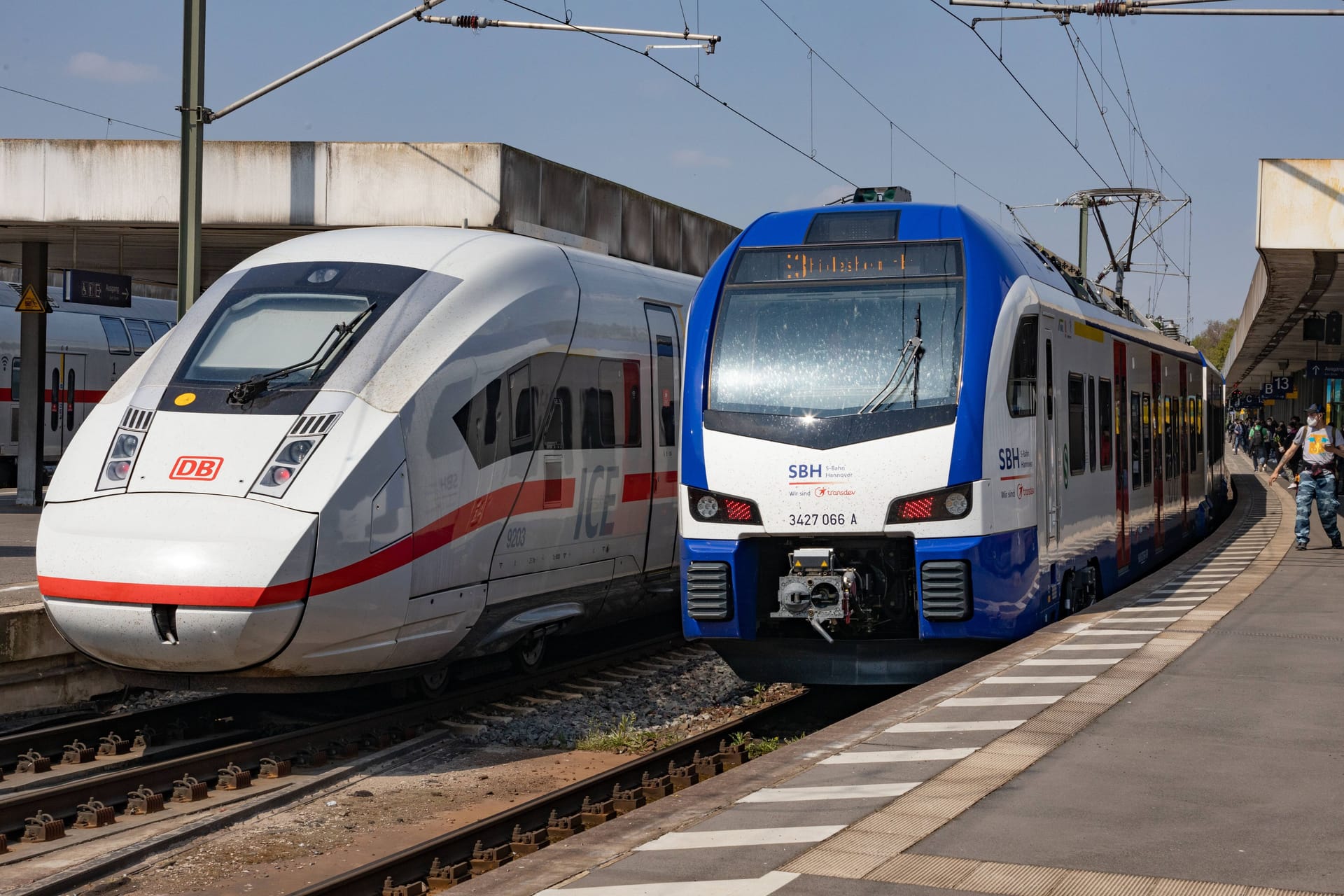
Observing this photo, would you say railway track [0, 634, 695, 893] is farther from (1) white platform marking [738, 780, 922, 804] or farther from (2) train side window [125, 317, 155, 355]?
(2) train side window [125, 317, 155, 355]

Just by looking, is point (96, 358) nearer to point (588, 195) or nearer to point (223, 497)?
point (588, 195)

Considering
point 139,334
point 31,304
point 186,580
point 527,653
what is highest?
point 139,334

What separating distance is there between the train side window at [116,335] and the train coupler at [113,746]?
22926 mm

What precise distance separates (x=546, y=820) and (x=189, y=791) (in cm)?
205

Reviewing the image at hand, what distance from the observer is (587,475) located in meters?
11.4

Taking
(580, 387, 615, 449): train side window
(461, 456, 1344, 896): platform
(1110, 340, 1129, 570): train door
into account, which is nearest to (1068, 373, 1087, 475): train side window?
(1110, 340, 1129, 570): train door

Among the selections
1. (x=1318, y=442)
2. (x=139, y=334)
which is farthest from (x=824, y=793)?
(x=139, y=334)

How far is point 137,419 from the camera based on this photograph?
9.02 m

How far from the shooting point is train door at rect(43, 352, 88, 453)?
96.3ft

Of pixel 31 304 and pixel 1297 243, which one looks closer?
pixel 1297 243

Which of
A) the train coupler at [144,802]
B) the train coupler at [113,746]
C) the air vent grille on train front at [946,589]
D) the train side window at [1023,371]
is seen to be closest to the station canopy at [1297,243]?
the train side window at [1023,371]

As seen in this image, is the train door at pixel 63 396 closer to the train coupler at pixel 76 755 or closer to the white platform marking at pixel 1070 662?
the train coupler at pixel 76 755

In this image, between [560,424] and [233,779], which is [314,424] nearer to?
[233,779]

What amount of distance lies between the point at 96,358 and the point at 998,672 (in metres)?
25.6
